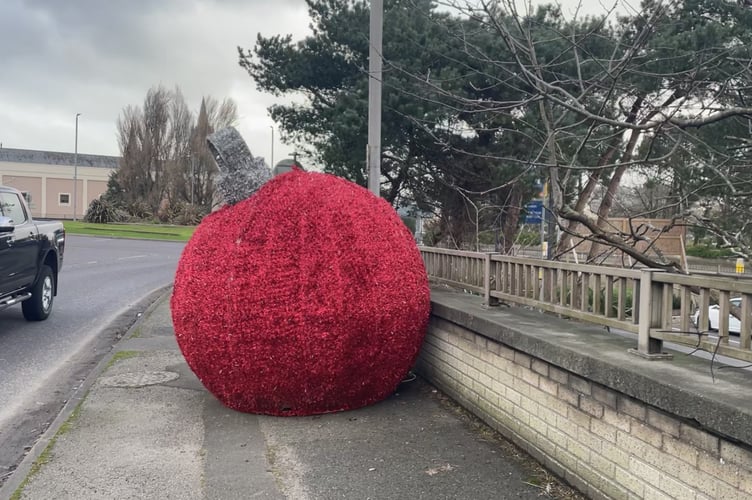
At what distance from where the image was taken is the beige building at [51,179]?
70188 mm

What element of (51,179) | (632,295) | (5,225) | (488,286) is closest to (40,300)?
(5,225)

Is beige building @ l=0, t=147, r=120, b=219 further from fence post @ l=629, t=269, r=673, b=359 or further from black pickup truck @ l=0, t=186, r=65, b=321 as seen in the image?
fence post @ l=629, t=269, r=673, b=359

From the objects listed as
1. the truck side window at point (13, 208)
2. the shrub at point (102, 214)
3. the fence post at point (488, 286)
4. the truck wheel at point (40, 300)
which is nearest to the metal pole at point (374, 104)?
the fence post at point (488, 286)

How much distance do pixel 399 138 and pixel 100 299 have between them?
680cm

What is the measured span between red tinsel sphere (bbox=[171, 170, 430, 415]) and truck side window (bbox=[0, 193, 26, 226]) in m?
5.55

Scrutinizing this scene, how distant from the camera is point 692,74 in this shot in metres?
4.50

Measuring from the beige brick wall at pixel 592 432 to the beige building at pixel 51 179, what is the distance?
70571 mm

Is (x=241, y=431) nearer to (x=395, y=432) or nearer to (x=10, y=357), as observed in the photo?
(x=395, y=432)

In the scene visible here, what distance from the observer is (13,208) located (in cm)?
987

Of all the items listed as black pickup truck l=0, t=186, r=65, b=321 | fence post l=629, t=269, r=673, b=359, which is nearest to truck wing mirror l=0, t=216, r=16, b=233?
black pickup truck l=0, t=186, r=65, b=321

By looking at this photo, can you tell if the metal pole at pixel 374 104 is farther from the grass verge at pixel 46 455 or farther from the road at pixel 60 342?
the grass verge at pixel 46 455

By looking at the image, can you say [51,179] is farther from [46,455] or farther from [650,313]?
[650,313]

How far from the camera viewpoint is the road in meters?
5.67

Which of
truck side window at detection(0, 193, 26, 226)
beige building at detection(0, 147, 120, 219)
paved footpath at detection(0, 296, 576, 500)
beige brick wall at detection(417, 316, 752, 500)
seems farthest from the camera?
beige building at detection(0, 147, 120, 219)
